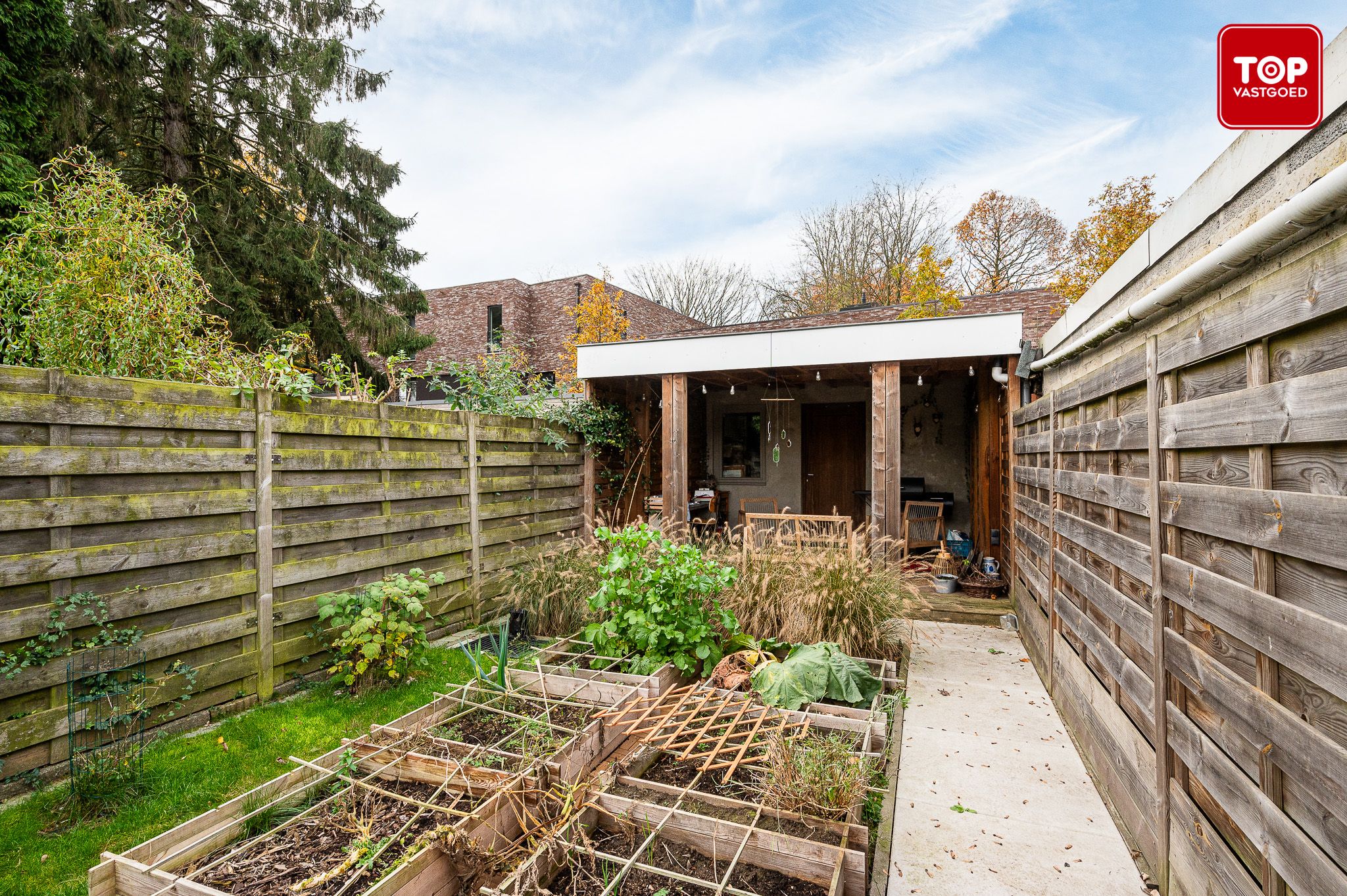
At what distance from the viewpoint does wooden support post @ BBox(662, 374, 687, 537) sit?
697 cm

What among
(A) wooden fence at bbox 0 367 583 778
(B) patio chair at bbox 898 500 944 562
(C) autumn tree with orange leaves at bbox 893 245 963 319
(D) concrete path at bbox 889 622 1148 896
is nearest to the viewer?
(D) concrete path at bbox 889 622 1148 896

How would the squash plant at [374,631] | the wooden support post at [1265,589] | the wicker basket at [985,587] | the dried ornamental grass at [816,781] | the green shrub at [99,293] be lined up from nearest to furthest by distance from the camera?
the wooden support post at [1265,589] < the dried ornamental grass at [816,781] < the green shrub at [99,293] < the squash plant at [374,631] < the wicker basket at [985,587]

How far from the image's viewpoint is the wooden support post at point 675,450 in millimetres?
6973

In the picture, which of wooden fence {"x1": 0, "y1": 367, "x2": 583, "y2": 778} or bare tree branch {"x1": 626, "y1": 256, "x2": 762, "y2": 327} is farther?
bare tree branch {"x1": 626, "y1": 256, "x2": 762, "y2": 327}

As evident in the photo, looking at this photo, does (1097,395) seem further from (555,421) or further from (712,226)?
(712,226)

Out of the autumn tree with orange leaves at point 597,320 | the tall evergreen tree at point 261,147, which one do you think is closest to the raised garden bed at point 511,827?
the tall evergreen tree at point 261,147

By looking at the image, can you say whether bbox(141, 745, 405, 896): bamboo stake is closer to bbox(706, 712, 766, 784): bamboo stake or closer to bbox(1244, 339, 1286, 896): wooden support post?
bbox(706, 712, 766, 784): bamboo stake

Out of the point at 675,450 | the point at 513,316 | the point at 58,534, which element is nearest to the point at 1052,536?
the point at 675,450

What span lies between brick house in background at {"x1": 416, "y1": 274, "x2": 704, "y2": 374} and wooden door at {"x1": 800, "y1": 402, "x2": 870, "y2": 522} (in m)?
8.88

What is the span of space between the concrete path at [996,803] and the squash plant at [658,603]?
125 centimetres

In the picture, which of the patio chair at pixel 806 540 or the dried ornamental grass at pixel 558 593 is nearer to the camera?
the patio chair at pixel 806 540

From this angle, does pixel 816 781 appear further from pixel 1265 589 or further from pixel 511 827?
pixel 1265 589

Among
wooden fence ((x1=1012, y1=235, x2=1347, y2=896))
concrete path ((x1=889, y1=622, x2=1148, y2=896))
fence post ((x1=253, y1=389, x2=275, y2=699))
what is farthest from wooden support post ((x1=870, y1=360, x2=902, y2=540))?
fence post ((x1=253, y1=389, x2=275, y2=699))

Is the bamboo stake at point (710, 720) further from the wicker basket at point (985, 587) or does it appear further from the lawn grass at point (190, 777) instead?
the wicker basket at point (985, 587)
